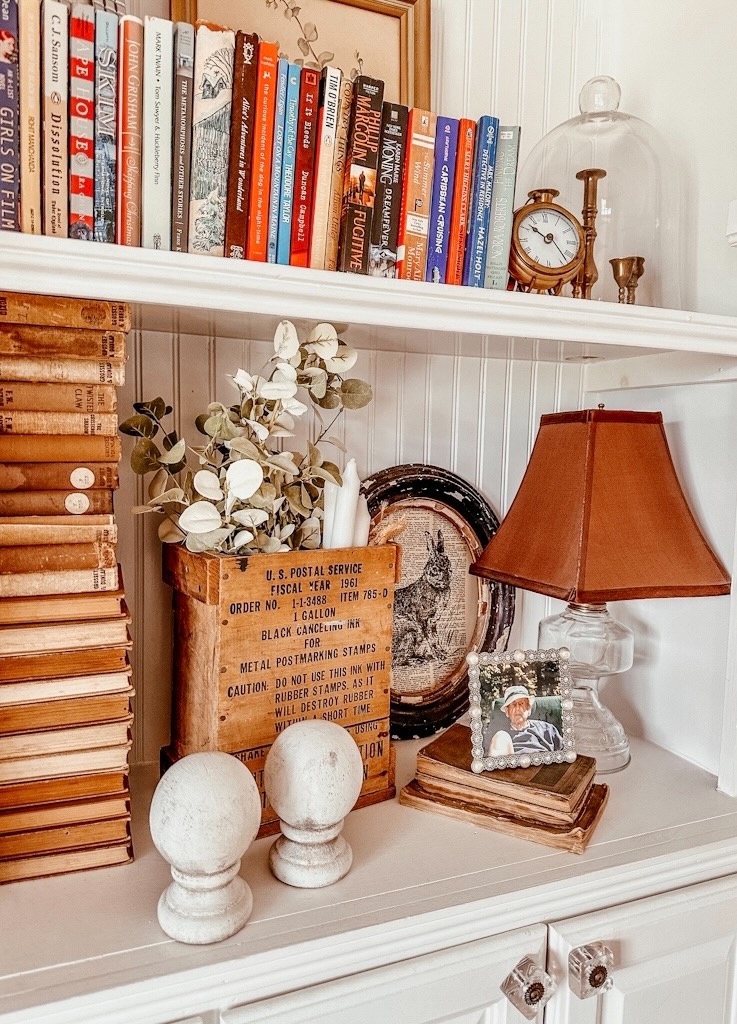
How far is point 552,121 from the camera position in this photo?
1.32 m

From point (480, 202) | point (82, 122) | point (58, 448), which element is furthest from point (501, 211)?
point (58, 448)

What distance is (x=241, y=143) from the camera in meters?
0.78

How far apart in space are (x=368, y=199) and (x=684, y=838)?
32.5 inches

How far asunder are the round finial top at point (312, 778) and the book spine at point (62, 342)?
438 mm

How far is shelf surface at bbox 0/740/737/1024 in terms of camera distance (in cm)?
65

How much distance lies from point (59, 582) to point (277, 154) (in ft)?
1.62

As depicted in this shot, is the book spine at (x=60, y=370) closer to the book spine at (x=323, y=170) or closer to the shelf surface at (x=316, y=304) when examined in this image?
the shelf surface at (x=316, y=304)

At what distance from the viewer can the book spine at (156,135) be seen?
729 millimetres

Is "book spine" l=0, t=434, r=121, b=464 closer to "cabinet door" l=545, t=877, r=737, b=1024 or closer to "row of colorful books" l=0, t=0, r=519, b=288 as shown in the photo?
"row of colorful books" l=0, t=0, r=519, b=288

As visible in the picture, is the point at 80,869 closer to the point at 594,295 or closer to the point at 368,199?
the point at 368,199

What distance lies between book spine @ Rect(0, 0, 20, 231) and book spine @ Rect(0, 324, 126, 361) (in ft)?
0.35

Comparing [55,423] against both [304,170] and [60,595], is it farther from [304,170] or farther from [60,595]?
[304,170]

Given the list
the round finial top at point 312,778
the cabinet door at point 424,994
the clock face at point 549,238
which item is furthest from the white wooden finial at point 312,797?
the clock face at point 549,238

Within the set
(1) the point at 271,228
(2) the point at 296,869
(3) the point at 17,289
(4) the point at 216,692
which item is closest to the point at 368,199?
(1) the point at 271,228
